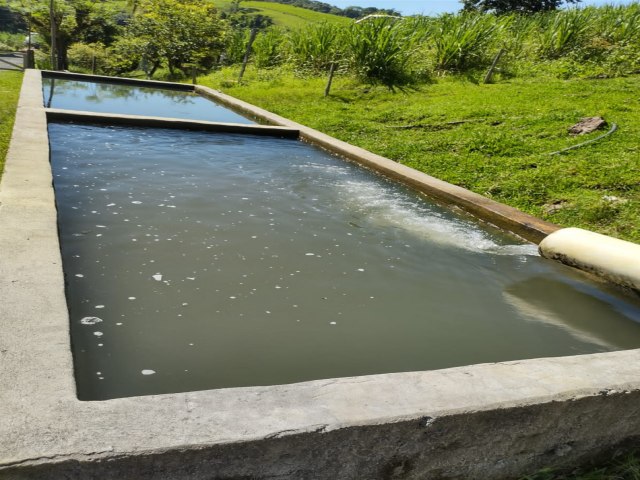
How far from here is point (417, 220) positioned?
506 centimetres

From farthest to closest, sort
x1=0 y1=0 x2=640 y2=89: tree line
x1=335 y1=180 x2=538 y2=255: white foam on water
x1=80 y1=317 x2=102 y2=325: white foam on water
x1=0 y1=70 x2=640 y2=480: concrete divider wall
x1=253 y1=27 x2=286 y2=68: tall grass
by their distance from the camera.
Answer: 1. x1=253 y1=27 x2=286 y2=68: tall grass
2. x1=0 y1=0 x2=640 y2=89: tree line
3. x1=335 y1=180 x2=538 y2=255: white foam on water
4. x1=80 y1=317 x2=102 y2=325: white foam on water
5. x1=0 y1=70 x2=640 y2=480: concrete divider wall

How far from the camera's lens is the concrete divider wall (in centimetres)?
153

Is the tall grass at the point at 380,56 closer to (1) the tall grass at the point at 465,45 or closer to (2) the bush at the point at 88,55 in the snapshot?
(1) the tall grass at the point at 465,45

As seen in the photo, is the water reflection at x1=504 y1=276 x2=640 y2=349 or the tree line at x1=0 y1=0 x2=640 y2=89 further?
the tree line at x1=0 y1=0 x2=640 y2=89

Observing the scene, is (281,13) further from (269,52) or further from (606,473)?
(606,473)

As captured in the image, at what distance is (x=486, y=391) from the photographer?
192 cm

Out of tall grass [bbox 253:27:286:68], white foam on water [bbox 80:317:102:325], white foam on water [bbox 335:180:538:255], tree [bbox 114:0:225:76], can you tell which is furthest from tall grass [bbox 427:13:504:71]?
white foam on water [bbox 80:317:102:325]

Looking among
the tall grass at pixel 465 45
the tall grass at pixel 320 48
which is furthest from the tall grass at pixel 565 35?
the tall grass at pixel 320 48

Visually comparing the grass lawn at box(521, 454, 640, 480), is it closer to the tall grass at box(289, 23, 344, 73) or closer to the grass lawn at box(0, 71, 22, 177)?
the grass lawn at box(0, 71, 22, 177)

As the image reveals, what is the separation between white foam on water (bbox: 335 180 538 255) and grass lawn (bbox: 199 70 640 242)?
921mm

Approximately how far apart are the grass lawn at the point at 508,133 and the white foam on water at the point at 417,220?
3.02ft

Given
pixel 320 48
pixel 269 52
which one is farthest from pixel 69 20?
pixel 320 48

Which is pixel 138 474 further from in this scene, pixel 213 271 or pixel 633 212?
pixel 633 212

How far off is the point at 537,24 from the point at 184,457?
16.9 m
